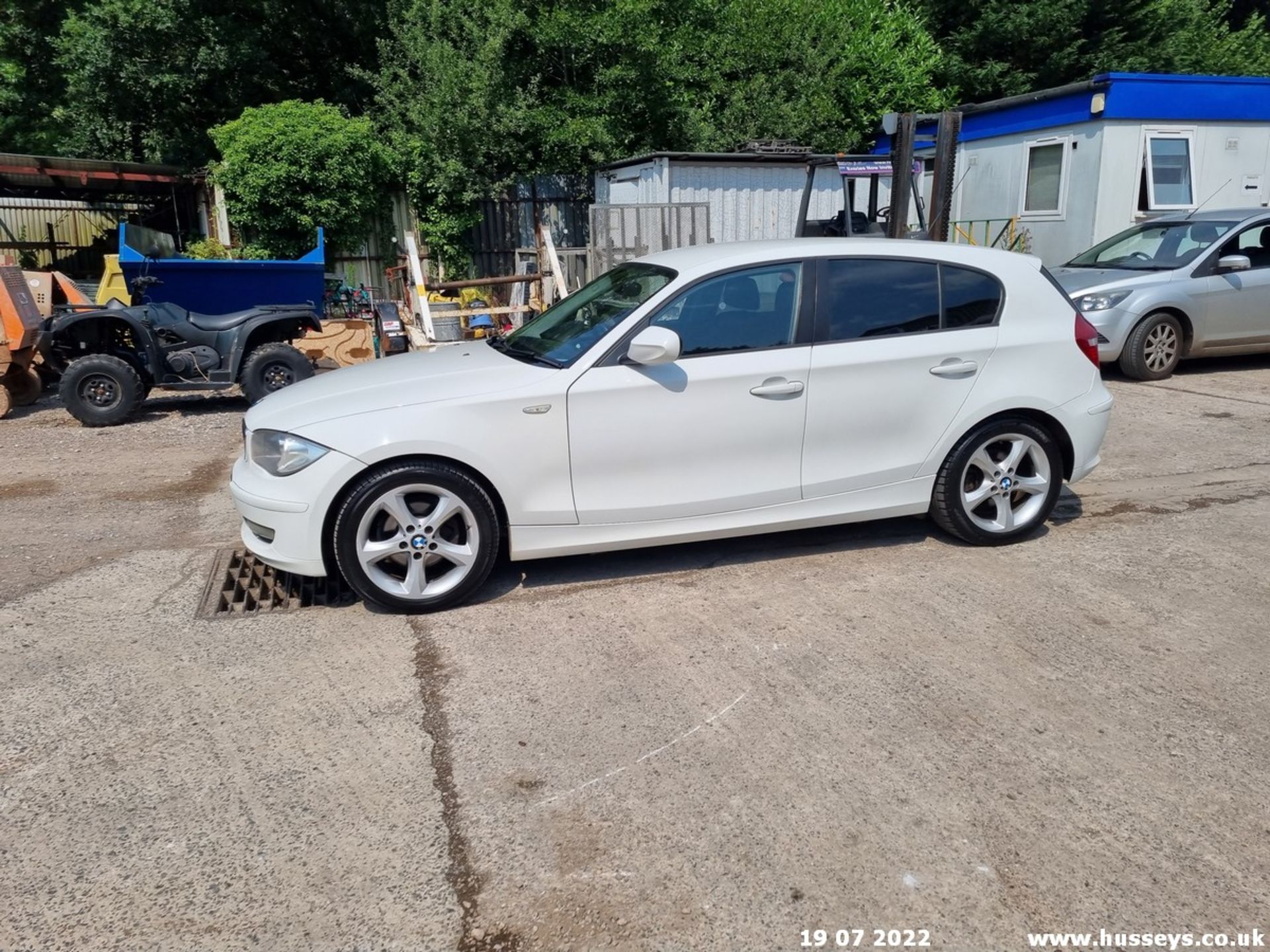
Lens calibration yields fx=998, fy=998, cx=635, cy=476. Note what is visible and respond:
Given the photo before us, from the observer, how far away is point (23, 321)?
930 centimetres

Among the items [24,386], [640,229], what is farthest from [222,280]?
[640,229]

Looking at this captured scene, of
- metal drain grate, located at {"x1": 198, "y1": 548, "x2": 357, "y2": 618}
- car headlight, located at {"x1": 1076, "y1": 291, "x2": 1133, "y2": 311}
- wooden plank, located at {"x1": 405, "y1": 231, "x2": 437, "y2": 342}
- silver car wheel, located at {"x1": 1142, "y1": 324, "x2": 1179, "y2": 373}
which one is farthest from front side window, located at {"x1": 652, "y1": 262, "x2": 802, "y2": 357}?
silver car wheel, located at {"x1": 1142, "y1": 324, "x2": 1179, "y2": 373}

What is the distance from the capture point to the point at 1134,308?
10094 mm

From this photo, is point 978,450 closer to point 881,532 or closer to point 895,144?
point 881,532

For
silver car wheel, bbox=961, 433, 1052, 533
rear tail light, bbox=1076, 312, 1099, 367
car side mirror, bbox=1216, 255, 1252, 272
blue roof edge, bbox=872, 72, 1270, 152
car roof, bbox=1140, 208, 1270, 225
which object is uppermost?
blue roof edge, bbox=872, 72, 1270, 152

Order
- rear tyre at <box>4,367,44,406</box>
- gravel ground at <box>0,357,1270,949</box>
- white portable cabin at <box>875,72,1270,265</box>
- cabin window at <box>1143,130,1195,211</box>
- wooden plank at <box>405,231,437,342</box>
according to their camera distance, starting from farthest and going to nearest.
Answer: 1. cabin window at <box>1143,130,1195,211</box>
2. white portable cabin at <box>875,72,1270,265</box>
3. wooden plank at <box>405,231,437,342</box>
4. rear tyre at <box>4,367,44,406</box>
5. gravel ground at <box>0,357,1270,949</box>

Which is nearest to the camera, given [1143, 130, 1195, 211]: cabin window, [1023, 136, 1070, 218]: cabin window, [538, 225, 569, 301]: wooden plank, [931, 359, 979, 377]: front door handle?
[931, 359, 979, 377]: front door handle

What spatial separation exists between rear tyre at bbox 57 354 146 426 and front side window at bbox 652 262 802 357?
253 inches

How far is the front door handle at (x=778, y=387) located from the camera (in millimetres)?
4902

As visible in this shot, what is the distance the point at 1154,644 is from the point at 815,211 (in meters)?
11.7

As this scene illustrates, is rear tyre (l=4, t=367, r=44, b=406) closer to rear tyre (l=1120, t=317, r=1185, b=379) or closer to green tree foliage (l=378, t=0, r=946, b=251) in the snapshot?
green tree foliage (l=378, t=0, r=946, b=251)

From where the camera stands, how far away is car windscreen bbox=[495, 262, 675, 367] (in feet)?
16.1

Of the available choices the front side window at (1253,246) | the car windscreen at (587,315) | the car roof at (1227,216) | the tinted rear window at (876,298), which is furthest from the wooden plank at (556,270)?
the tinted rear window at (876,298)

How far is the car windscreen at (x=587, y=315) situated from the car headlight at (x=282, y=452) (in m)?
1.19
